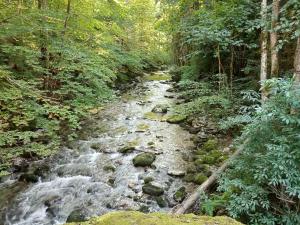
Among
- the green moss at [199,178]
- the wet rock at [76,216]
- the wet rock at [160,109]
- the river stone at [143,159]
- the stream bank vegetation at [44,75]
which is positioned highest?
the stream bank vegetation at [44,75]

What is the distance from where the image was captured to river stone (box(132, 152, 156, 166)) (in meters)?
7.61

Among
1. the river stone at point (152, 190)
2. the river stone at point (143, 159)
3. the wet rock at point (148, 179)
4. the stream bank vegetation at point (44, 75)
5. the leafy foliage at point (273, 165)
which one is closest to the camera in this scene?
the leafy foliage at point (273, 165)

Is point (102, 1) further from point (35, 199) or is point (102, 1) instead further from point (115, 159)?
point (35, 199)

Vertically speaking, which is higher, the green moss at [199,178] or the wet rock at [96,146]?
the wet rock at [96,146]

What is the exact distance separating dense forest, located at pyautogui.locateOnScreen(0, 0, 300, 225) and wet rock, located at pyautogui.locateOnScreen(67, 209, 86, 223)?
5 centimetres

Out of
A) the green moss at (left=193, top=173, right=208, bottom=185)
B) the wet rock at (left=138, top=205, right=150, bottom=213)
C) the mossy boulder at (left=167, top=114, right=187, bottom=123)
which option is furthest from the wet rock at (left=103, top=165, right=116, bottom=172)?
the mossy boulder at (left=167, top=114, right=187, bottom=123)

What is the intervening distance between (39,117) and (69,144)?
10.6 ft

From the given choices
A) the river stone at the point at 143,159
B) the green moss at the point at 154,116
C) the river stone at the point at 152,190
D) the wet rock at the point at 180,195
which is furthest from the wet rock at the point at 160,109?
the wet rock at the point at 180,195

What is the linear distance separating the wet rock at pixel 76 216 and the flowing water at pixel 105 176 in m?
0.06

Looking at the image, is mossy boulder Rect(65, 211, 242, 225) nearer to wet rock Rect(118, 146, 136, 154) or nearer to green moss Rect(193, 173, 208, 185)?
green moss Rect(193, 173, 208, 185)

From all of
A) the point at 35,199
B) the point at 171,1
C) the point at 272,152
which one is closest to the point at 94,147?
the point at 35,199

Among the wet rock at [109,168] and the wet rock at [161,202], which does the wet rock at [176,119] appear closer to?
the wet rock at [109,168]

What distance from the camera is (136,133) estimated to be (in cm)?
1004

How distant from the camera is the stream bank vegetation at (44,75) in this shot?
5.17 m
